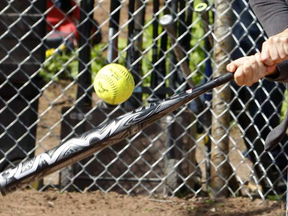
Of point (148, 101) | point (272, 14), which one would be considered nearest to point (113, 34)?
point (148, 101)

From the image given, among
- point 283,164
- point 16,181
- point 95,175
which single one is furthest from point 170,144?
point 16,181

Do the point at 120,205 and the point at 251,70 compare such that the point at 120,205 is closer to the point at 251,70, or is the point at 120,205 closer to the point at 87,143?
the point at 87,143

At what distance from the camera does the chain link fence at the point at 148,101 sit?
4.30 meters

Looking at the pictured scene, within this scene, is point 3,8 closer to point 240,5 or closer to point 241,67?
point 240,5

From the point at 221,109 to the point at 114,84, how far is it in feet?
3.47

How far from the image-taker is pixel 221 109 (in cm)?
442

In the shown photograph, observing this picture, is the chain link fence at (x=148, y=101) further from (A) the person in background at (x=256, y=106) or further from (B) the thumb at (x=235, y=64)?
(B) the thumb at (x=235, y=64)

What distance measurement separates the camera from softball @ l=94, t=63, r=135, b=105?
142 inches

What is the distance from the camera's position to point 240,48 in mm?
4383

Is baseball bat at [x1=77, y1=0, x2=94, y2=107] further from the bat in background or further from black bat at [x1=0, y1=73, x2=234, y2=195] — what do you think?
black bat at [x1=0, y1=73, x2=234, y2=195]

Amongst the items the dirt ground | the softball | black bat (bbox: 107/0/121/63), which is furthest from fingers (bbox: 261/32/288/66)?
black bat (bbox: 107/0/121/63)

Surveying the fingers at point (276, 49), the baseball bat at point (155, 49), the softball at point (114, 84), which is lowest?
the fingers at point (276, 49)

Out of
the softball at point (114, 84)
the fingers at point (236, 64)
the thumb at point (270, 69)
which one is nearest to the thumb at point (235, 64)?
the fingers at point (236, 64)

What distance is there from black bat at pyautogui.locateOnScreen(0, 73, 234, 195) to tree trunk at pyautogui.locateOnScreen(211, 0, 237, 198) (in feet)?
4.21
